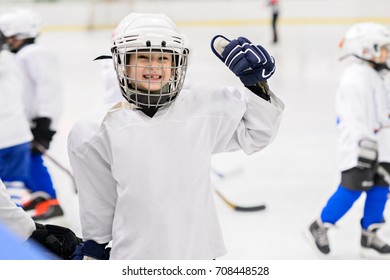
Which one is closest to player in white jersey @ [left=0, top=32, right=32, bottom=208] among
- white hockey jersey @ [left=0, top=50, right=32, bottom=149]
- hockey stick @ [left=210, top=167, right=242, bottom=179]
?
white hockey jersey @ [left=0, top=50, right=32, bottom=149]

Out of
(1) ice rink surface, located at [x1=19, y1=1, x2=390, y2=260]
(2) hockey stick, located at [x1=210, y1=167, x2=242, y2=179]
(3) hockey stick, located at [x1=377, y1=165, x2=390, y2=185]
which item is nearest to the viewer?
(3) hockey stick, located at [x1=377, y1=165, x2=390, y2=185]

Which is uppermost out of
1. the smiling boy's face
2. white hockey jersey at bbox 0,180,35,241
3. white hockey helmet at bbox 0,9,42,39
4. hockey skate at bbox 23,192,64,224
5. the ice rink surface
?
the smiling boy's face

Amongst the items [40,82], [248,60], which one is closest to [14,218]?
[248,60]

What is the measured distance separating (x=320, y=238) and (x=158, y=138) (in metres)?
1.50

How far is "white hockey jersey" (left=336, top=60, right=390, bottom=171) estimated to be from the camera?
2373 mm

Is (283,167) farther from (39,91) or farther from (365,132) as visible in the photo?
(39,91)

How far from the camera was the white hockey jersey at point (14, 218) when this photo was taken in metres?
1.28

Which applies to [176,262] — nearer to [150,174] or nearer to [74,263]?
[74,263]

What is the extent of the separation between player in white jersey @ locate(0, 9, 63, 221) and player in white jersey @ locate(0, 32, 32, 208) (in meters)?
0.14

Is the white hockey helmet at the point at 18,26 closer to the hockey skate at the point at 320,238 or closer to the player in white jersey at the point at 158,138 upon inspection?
the hockey skate at the point at 320,238

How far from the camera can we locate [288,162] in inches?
150

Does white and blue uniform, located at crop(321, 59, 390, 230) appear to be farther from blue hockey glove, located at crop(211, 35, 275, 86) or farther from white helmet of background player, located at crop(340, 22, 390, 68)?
blue hockey glove, located at crop(211, 35, 275, 86)

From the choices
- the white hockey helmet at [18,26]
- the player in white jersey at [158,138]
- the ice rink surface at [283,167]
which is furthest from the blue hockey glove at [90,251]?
the white hockey helmet at [18,26]

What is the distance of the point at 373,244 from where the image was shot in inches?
102
